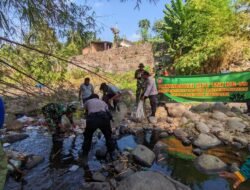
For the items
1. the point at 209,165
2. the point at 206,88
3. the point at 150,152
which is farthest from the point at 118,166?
the point at 206,88

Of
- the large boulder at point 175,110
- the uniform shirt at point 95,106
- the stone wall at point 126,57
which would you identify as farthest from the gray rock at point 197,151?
the stone wall at point 126,57

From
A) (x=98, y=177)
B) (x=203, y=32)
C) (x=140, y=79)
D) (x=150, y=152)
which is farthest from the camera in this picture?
(x=203, y=32)

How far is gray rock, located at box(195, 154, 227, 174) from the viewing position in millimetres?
5492

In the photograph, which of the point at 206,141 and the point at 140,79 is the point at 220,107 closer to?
the point at 206,141

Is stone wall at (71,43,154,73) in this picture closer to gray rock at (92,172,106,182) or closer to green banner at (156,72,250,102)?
green banner at (156,72,250,102)

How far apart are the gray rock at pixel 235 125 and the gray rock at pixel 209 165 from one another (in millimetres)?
2311

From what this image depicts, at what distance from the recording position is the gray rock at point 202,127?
7707 mm

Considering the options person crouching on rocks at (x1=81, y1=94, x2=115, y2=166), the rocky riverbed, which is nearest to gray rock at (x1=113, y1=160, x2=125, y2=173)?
the rocky riverbed

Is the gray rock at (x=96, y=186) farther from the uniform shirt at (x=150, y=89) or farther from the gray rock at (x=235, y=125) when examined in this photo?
the uniform shirt at (x=150, y=89)

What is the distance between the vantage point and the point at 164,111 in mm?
9828

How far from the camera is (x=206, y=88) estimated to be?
32.6ft

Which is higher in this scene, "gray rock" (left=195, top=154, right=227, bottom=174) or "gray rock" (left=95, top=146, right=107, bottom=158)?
"gray rock" (left=95, top=146, right=107, bottom=158)

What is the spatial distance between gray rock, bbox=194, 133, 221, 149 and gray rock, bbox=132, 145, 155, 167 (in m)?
1.32

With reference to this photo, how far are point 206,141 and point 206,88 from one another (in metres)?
3.36
